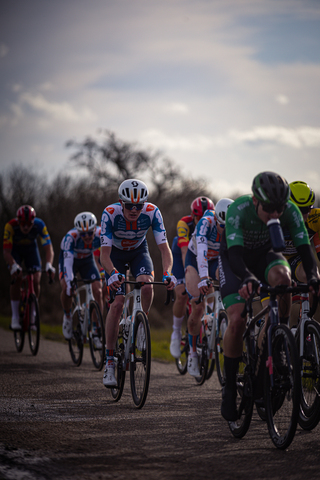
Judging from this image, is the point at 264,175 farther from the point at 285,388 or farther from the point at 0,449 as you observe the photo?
the point at 0,449

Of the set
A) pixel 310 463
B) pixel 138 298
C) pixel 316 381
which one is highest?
pixel 138 298

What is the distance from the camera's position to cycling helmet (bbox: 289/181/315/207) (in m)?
5.72

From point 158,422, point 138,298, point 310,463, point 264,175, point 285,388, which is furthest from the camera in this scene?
point 138,298

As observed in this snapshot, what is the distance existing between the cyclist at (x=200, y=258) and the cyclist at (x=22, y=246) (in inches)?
134

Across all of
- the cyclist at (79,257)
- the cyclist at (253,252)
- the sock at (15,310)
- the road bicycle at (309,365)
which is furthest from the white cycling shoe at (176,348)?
the cyclist at (253,252)

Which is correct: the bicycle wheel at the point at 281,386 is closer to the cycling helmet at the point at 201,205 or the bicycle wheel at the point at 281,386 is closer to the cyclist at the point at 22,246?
the cycling helmet at the point at 201,205

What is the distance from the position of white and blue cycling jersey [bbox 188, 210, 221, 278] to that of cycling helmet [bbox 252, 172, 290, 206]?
2.79m

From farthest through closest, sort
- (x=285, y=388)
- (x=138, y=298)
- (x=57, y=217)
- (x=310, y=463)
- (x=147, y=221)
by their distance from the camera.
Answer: (x=57, y=217)
(x=147, y=221)
(x=138, y=298)
(x=285, y=388)
(x=310, y=463)

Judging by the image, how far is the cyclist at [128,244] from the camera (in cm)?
625

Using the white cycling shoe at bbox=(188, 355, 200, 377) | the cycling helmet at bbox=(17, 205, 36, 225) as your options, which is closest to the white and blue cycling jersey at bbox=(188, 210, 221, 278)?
the white cycling shoe at bbox=(188, 355, 200, 377)

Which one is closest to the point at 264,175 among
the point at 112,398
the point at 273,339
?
the point at 273,339

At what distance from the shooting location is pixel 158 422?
17.0 feet

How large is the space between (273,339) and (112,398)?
2.91 m

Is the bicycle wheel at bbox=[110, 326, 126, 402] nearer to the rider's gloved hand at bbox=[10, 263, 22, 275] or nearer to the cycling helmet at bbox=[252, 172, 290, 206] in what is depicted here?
the cycling helmet at bbox=[252, 172, 290, 206]
